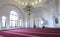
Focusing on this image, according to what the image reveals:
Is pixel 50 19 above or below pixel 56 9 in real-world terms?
below

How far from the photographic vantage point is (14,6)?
21.3m

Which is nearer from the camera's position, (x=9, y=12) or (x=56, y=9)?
(x=9, y=12)

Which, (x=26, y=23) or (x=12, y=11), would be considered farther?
(x=26, y=23)

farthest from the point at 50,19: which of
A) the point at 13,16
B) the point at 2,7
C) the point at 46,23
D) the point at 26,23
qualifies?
the point at 2,7

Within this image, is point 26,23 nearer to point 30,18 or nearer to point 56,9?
point 30,18

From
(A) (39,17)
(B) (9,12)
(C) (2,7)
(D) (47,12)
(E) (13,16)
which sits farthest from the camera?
(A) (39,17)

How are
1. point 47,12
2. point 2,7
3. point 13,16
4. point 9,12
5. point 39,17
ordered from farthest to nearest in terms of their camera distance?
point 39,17 < point 47,12 < point 13,16 < point 9,12 < point 2,7

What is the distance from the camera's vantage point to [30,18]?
2417 centimetres

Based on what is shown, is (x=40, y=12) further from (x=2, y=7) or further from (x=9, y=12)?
(x=2, y=7)

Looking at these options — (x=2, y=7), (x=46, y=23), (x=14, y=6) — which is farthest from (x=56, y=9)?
(x=2, y=7)

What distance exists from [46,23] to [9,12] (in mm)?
8470

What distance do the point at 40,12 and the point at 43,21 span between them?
2.20m

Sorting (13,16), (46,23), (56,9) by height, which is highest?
(56,9)

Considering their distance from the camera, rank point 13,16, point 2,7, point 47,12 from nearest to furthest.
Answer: point 2,7 < point 13,16 < point 47,12
